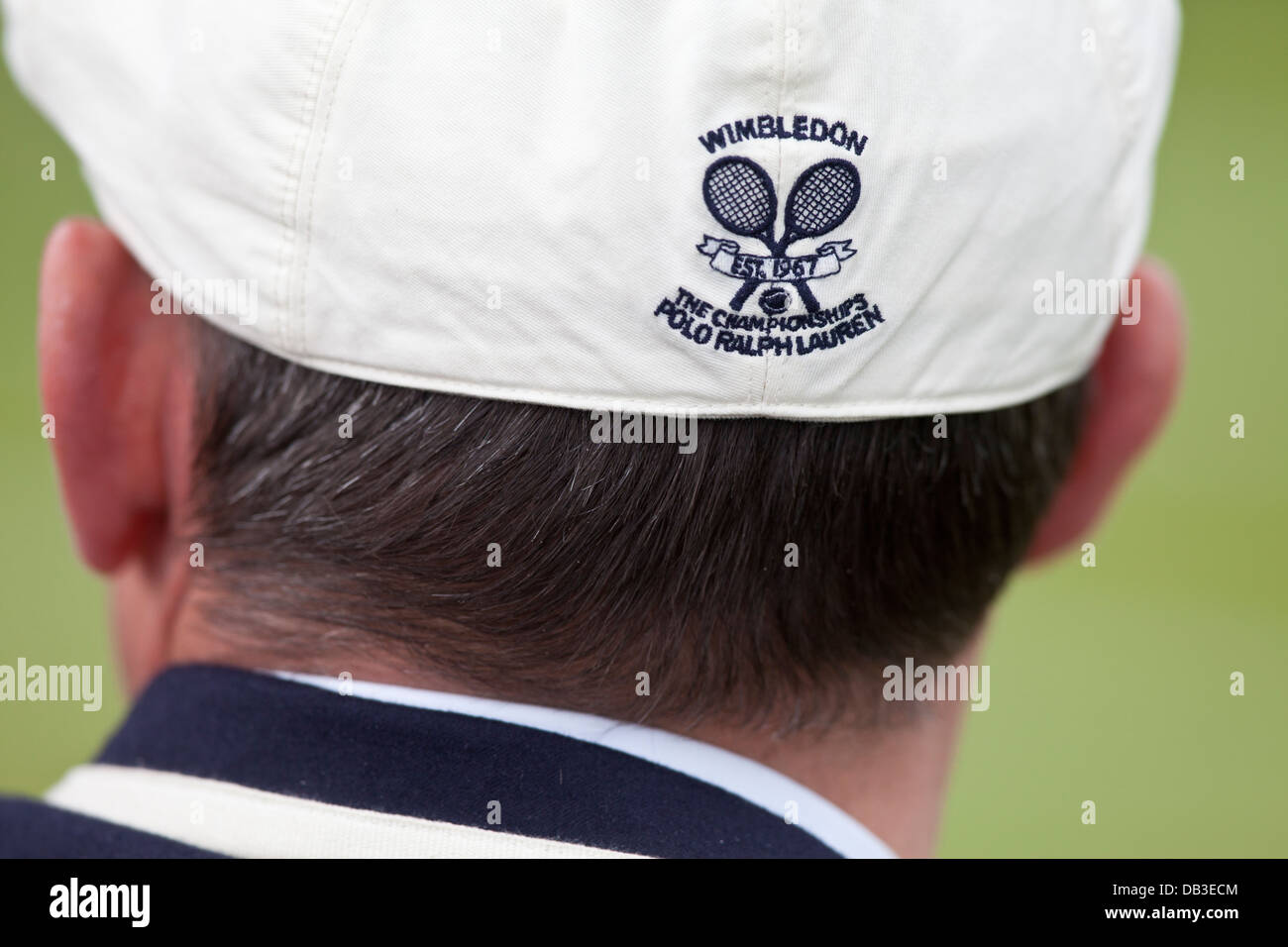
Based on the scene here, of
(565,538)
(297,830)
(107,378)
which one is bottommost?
(297,830)

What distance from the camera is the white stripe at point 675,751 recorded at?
71cm

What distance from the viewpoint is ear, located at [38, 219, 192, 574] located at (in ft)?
2.49

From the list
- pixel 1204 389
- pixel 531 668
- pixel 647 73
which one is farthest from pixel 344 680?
pixel 1204 389

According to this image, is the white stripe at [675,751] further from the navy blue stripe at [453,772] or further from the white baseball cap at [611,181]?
the white baseball cap at [611,181]

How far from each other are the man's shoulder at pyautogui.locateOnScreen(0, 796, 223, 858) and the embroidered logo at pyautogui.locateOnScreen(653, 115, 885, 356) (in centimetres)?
39

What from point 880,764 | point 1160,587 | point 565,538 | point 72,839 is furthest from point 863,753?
point 1160,587

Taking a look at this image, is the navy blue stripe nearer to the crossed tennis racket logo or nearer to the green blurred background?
the crossed tennis racket logo

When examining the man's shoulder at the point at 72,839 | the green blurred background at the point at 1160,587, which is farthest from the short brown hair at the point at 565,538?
the green blurred background at the point at 1160,587

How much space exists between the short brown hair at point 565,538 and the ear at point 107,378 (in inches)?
1.7

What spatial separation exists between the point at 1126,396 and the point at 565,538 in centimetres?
50

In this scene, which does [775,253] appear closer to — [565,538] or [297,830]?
[565,538]

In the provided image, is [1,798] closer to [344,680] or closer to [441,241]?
[344,680]

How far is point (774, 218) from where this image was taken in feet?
2.13

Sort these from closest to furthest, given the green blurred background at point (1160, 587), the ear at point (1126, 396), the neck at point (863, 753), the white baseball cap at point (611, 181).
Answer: the white baseball cap at point (611, 181)
the neck at point (863, 753)
the ear at point (1126, 396)
the green blurred background at point (1160, 587)
